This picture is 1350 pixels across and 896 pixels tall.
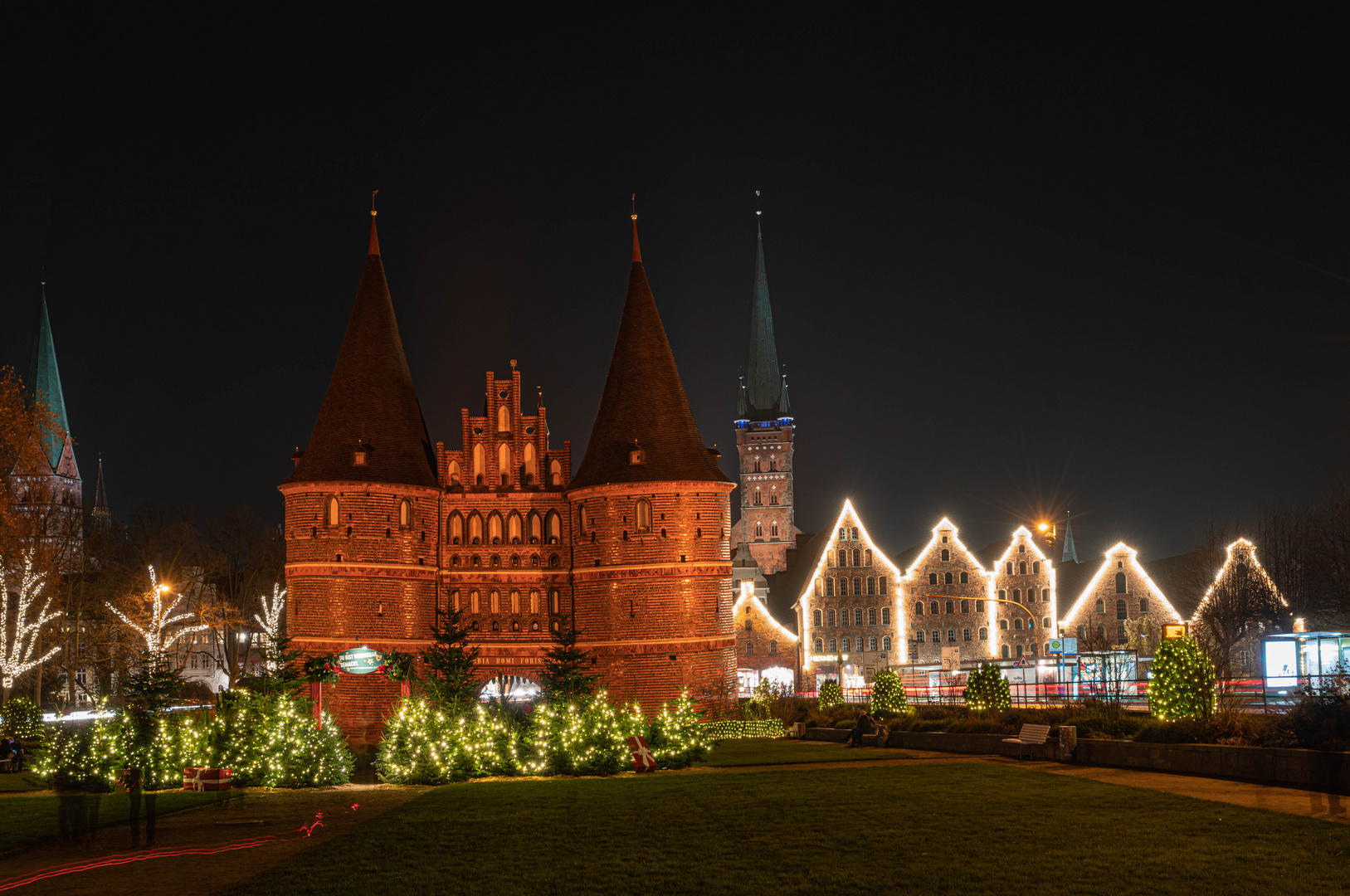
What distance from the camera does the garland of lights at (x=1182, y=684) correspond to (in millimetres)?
25188

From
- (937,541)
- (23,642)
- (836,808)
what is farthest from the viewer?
(937,541)

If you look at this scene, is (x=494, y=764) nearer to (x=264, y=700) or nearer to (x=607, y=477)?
(x=264, y=700)

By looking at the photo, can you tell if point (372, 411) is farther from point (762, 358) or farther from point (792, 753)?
point (762, 358)

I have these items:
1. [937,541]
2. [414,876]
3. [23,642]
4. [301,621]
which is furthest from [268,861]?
[937,541]

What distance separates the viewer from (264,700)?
27547mm

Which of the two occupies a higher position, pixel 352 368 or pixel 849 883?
pixel 352 368

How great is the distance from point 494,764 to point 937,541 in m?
60.1

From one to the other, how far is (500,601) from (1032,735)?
2656 cm

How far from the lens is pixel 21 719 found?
4191 centimetres

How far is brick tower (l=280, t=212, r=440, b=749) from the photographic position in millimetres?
45406

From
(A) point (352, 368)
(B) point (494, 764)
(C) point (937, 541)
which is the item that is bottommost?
(B) point (494, 764)

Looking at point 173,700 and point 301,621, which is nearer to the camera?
point 173,700

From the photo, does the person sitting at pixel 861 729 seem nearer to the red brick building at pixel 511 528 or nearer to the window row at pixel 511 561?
the red brick building at pixel 511 528

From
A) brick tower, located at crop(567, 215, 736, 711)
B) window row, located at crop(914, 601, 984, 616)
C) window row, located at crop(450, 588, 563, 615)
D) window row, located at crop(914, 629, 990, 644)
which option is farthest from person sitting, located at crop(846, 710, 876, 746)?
window row, located at crop(914, 629, 990, 644)
